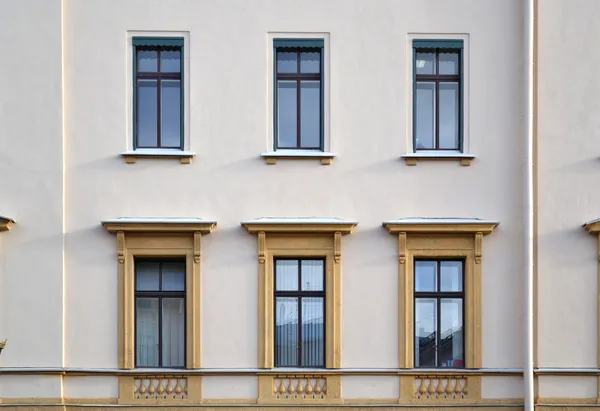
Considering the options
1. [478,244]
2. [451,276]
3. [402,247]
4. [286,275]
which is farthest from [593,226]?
[286,275]

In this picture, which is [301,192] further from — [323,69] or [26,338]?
[26,338]

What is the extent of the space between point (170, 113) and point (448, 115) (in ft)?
14.9

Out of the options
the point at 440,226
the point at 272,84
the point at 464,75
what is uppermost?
the point at 464,75

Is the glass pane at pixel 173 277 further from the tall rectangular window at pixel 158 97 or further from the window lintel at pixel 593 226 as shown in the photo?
the window lintel at pixel 593 226

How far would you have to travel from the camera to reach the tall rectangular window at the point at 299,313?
1277cm

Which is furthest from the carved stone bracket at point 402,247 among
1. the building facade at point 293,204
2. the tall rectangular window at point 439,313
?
the tall rectangular window at point 439,313

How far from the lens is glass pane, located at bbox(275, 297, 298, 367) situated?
41.9 ft

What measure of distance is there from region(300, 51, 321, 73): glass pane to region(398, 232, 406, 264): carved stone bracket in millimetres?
3015

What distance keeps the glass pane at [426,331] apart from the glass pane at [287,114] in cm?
336

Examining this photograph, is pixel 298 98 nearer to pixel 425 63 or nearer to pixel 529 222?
pixel 425 63

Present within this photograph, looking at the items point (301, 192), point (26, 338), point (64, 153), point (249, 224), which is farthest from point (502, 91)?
point (26, 338)

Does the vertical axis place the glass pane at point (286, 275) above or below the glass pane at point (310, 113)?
below

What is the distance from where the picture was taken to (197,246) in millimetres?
12469

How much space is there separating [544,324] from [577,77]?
399 cm
